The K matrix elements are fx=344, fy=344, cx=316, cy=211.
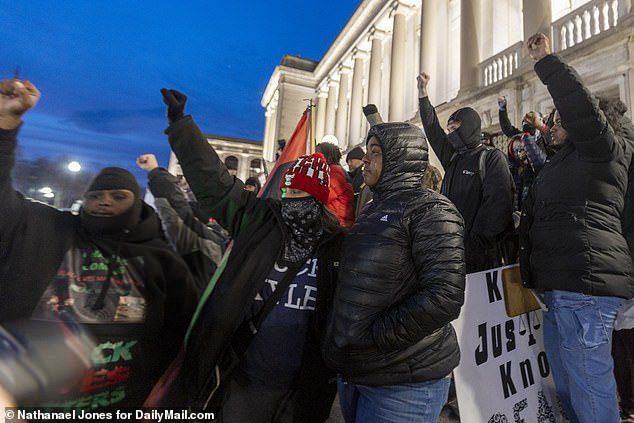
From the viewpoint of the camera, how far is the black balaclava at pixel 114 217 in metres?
1.26

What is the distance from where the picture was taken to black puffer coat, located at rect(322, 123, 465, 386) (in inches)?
52.2

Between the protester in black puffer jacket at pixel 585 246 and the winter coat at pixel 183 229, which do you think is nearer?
the winter coat at pixel 183 229

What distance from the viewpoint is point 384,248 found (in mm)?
1435

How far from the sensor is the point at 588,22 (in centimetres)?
717

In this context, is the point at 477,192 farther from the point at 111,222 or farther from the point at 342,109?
the point at 342,109

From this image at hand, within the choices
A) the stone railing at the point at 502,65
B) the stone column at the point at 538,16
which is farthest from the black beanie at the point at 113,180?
the stone railing at the point at 502,65

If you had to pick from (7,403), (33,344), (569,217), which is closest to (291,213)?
(33,344)

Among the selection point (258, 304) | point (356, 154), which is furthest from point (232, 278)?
point (356, 154)

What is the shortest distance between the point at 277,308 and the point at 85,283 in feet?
2.73

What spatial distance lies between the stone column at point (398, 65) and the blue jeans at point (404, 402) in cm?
1675

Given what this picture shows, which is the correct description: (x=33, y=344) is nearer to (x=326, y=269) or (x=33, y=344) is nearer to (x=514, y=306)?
(x=326, y=269)

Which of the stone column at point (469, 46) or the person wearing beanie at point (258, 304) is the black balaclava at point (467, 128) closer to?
the person wearing beanie at point (258, 304)

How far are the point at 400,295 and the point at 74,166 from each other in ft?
4.49

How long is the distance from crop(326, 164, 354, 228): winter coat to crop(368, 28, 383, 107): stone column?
18.5 metres
